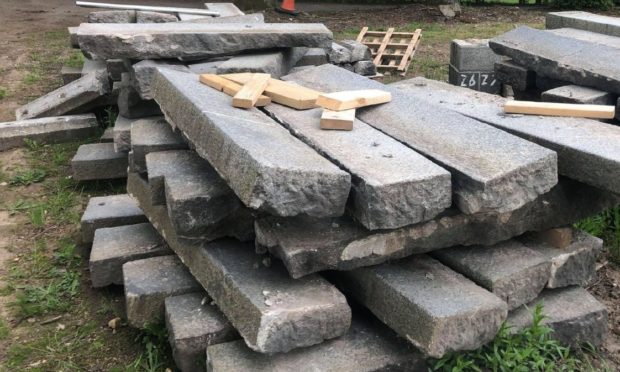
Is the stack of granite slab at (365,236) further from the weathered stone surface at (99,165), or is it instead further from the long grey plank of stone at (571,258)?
the weathered stone surface at (99,165)

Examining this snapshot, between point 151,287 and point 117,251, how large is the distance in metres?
0.54

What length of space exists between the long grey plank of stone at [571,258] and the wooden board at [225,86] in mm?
1566

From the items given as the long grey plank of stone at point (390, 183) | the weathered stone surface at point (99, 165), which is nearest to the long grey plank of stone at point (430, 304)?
the long grey plank of stone at point (390, 183)

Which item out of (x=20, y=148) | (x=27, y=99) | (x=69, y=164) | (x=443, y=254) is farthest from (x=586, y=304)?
(x=27, y=99)

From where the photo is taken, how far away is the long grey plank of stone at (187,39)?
15.1 ft

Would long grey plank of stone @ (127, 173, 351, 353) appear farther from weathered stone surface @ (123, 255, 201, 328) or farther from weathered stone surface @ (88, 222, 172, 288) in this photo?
weathered stone surface @ (88, 222, 172, 288)

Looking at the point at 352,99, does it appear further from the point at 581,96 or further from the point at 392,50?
the point at 392,50

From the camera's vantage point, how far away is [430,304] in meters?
2.59

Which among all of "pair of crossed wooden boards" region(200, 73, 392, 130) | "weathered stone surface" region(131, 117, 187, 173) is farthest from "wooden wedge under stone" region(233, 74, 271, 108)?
"weathered stone surface" region(131, 117, 187, 173)

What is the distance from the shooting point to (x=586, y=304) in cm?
312

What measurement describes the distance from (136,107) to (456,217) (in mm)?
2769

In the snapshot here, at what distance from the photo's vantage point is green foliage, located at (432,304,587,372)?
277 cm

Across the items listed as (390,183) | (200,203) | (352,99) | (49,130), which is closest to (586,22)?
(352,99)

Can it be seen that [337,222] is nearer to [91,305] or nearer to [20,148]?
[91,305]
